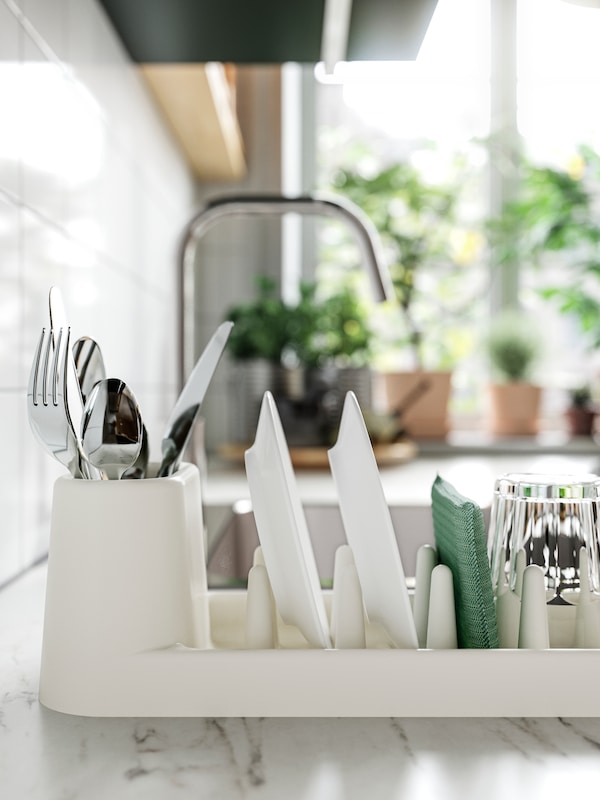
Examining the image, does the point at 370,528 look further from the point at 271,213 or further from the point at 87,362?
the point at 271,213

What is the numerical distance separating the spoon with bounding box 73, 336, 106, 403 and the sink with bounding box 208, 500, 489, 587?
1.85 ft

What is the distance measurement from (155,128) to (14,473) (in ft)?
3.11

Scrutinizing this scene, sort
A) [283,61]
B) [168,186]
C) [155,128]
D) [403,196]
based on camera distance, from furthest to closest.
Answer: [403,196] < [168,186] < [155,128] < [283,61]

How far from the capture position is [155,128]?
1.58 metres

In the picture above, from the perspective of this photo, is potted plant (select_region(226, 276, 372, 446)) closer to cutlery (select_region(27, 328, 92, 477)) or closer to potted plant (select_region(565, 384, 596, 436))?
potted plant (select_region(565, 384, 596, 436))

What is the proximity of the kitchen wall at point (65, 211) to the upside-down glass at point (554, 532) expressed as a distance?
0.29 meters

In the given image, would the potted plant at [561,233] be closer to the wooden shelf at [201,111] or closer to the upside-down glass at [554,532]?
the wooden shelf at [201,111]

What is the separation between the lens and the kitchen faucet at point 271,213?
118cm

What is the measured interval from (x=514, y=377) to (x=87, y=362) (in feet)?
5.69

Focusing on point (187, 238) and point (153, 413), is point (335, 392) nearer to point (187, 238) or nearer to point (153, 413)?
point (153, 413)

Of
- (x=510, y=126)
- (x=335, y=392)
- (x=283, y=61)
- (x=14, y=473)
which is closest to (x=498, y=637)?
(x=14, y=473)

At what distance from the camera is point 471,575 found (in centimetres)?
50

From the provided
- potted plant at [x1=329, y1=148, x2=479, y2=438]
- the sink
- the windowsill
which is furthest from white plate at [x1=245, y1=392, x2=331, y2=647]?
potted plant at [x1=329, y1=148, x2=479, y2=438]

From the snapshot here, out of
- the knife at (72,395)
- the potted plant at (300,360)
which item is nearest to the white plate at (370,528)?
the knife at (72,395)
